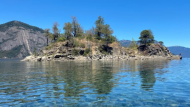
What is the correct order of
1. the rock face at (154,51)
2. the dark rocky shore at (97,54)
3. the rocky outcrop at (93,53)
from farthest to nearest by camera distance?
1. the rock face at (154,51)
2. the rocky outcrop at (93,53)
3. the dark rocky shore at (97,54)

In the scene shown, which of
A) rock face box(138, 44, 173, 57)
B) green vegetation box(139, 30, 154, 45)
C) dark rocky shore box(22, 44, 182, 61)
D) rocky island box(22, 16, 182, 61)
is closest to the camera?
dark rocky shore box(22, 44, 182, 61)

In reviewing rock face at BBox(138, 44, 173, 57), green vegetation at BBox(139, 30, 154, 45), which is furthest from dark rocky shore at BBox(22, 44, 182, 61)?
green vegetation at BBox(139, 30, 154, 45)

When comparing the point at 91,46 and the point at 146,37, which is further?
the point at 146,37

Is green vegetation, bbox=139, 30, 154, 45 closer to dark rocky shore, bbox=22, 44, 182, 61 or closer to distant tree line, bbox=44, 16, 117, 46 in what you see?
dark rocky shore, bbox=22, 44, 182, 61

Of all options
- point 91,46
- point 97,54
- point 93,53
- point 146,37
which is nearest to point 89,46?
point 91,46

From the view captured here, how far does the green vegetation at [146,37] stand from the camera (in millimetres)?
134625

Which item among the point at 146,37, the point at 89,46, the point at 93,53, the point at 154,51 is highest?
the point at 146,37

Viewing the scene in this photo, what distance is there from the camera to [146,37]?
136m

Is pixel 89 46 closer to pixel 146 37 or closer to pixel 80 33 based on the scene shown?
pixel 80 33

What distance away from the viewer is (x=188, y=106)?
10094 mm

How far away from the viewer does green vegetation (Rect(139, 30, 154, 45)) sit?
135 metres

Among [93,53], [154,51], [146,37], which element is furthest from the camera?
[146,37]

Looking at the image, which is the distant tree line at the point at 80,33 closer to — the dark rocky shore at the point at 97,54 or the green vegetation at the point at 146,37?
the dark rocky shore at the point at 97,54

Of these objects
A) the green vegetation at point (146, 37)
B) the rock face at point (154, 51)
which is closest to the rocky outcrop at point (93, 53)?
the rock face at point (154, 51)
